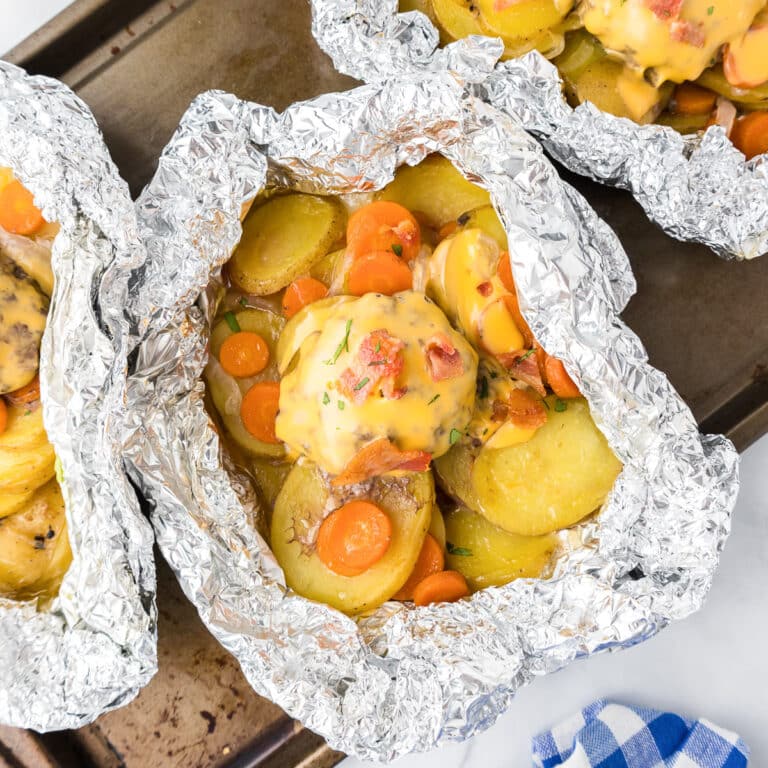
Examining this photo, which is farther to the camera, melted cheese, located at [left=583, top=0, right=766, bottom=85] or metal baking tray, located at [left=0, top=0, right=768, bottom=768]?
metal baking tray, located at [left=0, top=0, right=768, bottom=768]

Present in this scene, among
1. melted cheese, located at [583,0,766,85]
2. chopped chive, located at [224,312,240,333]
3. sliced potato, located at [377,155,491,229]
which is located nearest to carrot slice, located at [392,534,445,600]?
chopped chive, located at [224,312,240,333]

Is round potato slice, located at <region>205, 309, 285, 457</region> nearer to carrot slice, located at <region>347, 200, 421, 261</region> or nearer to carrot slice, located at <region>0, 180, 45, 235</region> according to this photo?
carrot slice, located at <region>347, 200, 421, 261</region>

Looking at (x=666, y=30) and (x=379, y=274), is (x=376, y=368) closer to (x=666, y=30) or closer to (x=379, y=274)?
(x=379, y=274)

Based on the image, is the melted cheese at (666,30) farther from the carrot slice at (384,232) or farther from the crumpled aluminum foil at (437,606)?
the carrot slice at (384,232)

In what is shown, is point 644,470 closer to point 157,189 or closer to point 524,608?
point 524,608

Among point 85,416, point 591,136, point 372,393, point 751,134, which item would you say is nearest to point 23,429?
point 85,416
